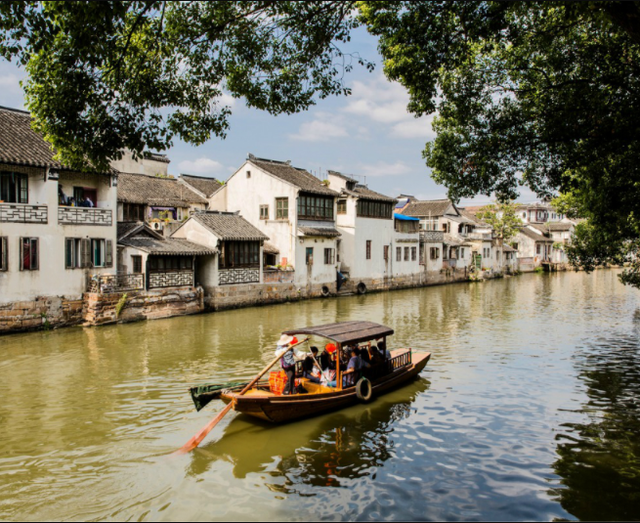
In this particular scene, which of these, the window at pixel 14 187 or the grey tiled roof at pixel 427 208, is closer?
the window at pixel 14 187

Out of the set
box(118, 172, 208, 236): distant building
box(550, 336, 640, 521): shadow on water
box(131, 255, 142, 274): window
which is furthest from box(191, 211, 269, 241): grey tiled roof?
box(550, 336, 640, 521): shadow on water

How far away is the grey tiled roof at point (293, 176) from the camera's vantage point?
114ft

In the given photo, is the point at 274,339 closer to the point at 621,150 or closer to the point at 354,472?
the point at 354,472

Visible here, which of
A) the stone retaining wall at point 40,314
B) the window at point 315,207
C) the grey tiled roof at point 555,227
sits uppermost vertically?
the grey tiled roof at point 555,227

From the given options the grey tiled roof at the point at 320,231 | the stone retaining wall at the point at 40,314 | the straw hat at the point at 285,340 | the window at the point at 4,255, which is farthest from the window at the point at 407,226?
the straw hat at the point at 285,340

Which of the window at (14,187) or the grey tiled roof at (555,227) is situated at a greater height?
the grey tiled roof at (555,227)

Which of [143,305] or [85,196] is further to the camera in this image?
[143,305]

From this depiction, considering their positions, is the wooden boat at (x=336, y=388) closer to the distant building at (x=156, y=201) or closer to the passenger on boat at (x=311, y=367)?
the passenger on boat at (x=311, y=367)

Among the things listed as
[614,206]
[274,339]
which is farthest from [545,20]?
[274,339]

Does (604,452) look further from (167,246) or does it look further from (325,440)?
(167,246)

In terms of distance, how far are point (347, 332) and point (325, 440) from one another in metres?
3.21

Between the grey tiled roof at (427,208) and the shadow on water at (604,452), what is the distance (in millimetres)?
40134

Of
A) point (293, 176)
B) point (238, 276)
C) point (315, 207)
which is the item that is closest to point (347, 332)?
point (238, 276)

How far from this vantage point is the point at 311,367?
12.7 m
